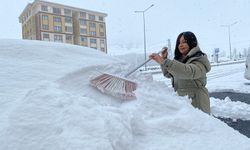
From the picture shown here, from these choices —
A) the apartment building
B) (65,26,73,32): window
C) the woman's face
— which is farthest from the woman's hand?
(65,26,73,32): window

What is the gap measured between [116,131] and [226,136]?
29.6 inches

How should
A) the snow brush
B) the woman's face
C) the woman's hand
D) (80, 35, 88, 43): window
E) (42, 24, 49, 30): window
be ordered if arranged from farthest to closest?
(80, 35, 88, 43): window
(42, 24, 49, 30): window
the woman's face
the woman's hand
the snow brush

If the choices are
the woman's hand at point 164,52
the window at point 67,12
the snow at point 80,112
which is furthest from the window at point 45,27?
the snow at point 80,112

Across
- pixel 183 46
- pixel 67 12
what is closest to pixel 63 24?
pixel 67 12

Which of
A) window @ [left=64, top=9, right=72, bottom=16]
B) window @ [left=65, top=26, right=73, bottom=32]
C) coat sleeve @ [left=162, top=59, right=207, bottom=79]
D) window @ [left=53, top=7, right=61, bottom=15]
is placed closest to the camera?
coat sleeve @ [left=162, top=59, right=207, bottom=79]

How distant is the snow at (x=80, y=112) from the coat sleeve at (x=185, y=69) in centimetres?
17

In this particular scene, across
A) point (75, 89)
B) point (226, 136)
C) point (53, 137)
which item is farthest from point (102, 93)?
point (226, 136)

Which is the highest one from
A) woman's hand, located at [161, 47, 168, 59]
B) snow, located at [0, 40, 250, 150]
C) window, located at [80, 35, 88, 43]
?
window, located at [80, 35, 88, 43]

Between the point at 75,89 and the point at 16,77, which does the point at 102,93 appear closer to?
the point at 75,89

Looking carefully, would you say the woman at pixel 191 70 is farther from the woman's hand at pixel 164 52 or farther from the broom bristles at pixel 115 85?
the broom bristles at pixel 115 85

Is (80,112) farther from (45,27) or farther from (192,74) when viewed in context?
(45,27)

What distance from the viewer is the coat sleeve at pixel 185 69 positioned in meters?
2.39

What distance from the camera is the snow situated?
140cm

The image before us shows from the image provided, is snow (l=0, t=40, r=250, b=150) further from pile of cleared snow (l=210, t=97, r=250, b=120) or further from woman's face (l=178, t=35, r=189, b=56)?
pile of cleared snow (l=210, t=97, r=250, b=120)
